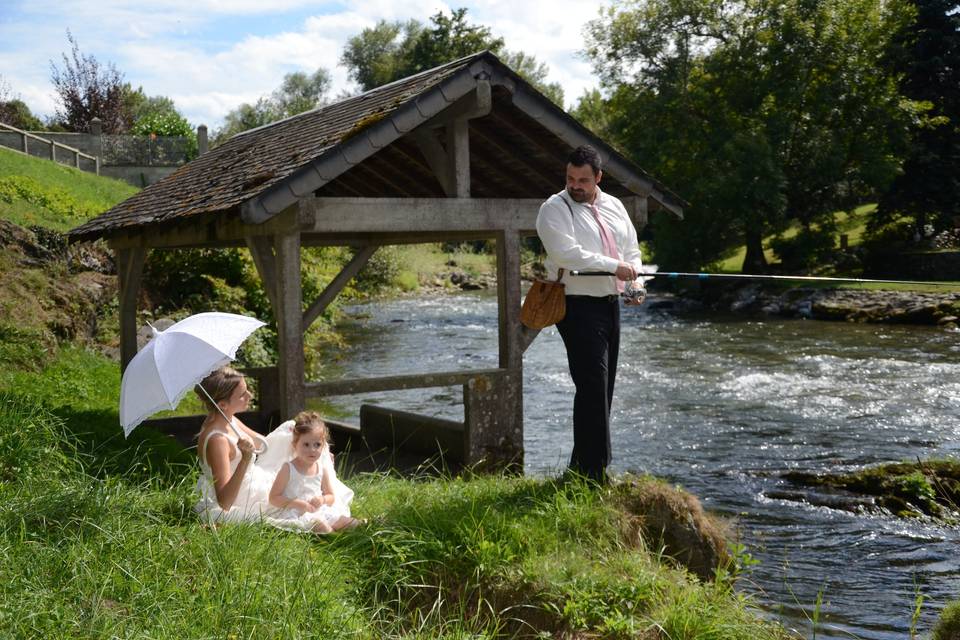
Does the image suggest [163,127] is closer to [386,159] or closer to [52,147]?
[52,147]

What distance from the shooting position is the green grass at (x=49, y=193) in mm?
16922

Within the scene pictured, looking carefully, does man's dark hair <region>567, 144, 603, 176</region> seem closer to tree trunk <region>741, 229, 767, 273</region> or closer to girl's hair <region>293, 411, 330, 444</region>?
girl's hair <region>293, 411, 330, 444</region>

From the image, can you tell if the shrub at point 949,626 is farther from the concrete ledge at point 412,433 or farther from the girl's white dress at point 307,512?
the concrete ledge at point 412,433

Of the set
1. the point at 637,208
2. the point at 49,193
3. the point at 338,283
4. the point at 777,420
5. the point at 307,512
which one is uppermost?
the point at 49,193

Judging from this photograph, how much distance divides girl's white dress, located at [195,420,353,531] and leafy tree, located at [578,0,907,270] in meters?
26.5

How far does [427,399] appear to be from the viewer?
16188 mm

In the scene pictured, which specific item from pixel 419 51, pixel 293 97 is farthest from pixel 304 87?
pixel 419 51

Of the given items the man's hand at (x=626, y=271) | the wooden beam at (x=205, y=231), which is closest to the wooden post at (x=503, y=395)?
the wooden beam at (x=205, y=231)

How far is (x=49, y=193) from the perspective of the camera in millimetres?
19547

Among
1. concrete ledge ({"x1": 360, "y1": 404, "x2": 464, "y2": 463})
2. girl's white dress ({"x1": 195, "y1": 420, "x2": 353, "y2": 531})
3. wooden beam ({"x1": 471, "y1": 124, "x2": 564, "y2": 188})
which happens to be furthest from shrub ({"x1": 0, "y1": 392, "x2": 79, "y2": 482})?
wooden beam ({"x1": 471, "y1": 124, "x2": 564, "y2": 188})

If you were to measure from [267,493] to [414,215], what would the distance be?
10.5ft

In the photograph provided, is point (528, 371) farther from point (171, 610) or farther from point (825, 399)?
point (171, 610)

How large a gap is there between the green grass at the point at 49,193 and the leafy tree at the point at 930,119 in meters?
22.7

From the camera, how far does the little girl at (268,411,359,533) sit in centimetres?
534
